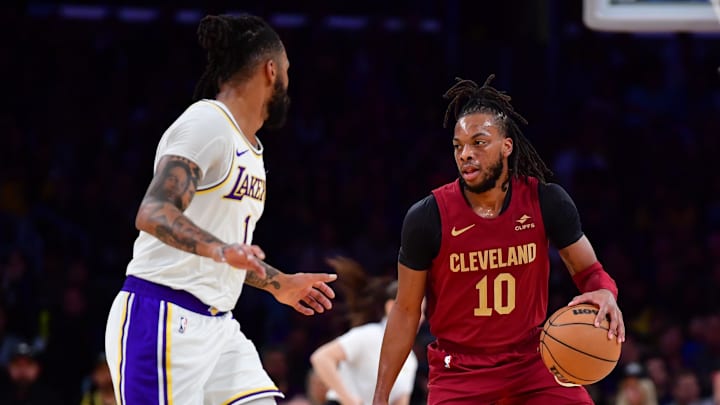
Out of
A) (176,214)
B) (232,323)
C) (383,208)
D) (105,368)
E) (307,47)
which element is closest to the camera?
(176,214)

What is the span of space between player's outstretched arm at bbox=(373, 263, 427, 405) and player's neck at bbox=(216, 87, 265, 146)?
0.89 meters

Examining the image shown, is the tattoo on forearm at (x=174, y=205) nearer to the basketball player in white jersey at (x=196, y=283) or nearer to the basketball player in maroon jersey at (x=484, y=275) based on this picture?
the basketball player in white jersey at (x=196, y=283)

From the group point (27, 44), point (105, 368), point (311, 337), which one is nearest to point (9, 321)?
point (105, 368)

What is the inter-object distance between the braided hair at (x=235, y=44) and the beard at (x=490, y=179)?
1.00m

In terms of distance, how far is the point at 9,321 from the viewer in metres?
9.52

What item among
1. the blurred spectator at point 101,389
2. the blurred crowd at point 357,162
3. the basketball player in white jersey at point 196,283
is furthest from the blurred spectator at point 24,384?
the basketball player in white jersey at point 196,283

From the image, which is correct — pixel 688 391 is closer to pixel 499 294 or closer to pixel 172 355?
pixel 499 294

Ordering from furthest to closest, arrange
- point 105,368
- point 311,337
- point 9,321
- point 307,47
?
1. point 307,47
2. point 311,337
3. point 9,321
4. point 105,368

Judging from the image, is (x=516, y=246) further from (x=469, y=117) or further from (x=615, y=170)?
(x=615, y=170)

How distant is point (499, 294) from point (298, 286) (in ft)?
3.14

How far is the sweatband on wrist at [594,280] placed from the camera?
4422 mm

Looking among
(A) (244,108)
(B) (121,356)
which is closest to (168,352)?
(B) (121,356)

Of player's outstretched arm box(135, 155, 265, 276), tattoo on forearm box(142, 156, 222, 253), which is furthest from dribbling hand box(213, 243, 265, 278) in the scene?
tattoo on forearm box(142, 156, 222, 253)

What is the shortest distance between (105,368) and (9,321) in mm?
1875
